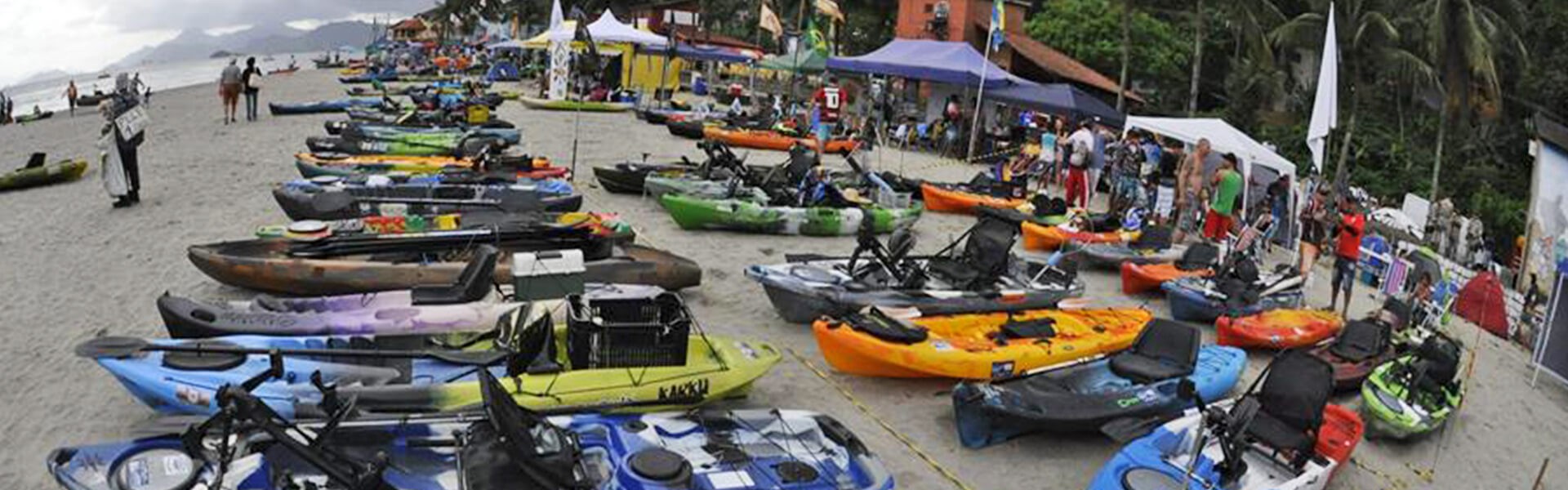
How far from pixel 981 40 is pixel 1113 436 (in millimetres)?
28266

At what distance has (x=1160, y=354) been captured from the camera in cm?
862

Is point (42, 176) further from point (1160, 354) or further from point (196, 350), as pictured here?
point (1160, 354)

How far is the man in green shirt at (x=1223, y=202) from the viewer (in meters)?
13.8

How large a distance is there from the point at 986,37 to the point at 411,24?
85798 millimetres

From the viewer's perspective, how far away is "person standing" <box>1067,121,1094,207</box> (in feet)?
56.3

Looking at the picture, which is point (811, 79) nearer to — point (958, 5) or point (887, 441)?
point (958, 5)

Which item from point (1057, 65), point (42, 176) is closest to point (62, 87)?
point (42, 176)

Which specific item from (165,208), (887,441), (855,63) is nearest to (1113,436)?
(887,441)

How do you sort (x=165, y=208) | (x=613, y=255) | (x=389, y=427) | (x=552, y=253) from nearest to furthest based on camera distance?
1. (x=389, y=427)
2. (x=552, y=253)
3. (x=613, y=255)
4. (x=165, y=208)

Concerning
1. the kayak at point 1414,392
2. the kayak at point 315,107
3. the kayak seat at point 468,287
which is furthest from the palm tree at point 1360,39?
the kayak seat at point 468,287

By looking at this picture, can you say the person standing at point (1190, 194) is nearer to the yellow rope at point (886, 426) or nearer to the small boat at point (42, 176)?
the yellow rope at point (886, 426)

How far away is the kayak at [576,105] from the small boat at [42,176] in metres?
14.4

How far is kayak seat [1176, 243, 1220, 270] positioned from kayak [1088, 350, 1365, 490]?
5.21m

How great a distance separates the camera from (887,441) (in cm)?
773
